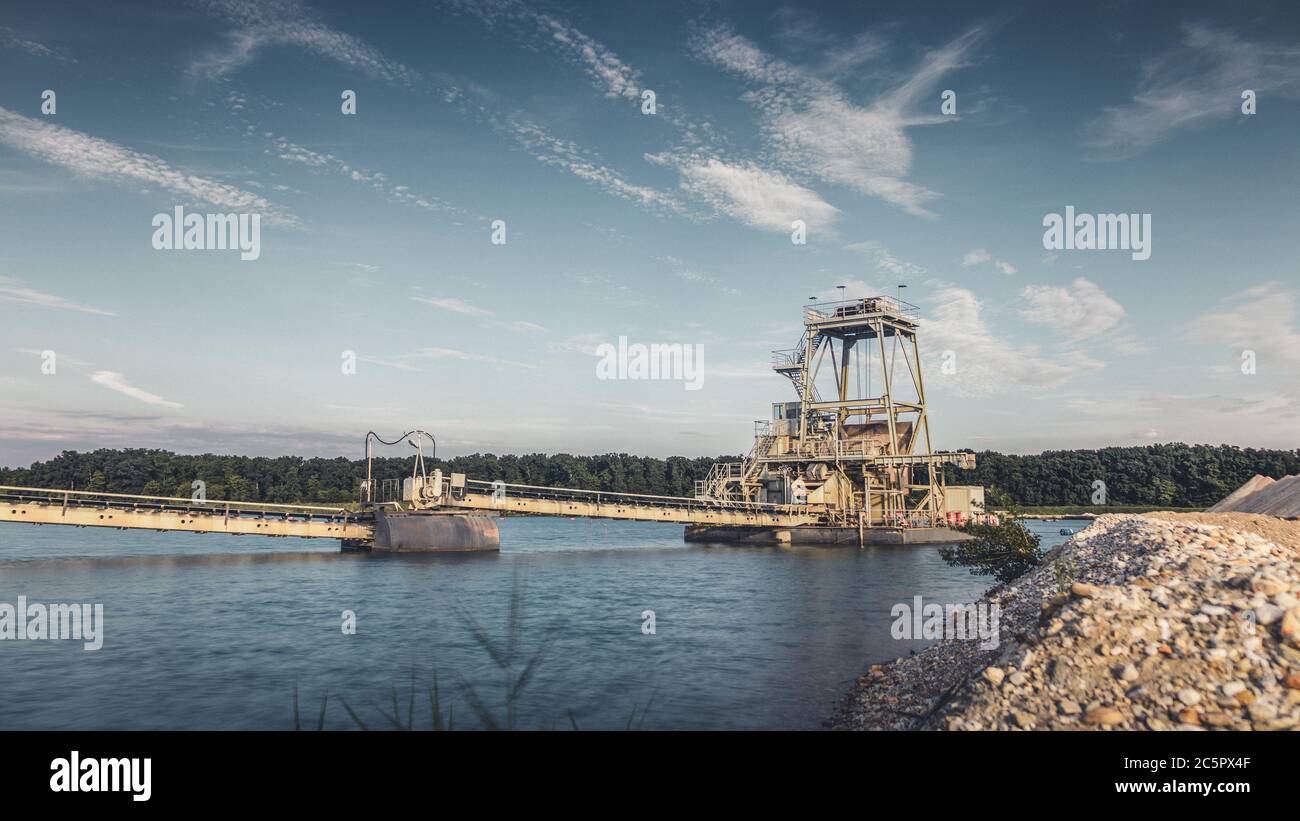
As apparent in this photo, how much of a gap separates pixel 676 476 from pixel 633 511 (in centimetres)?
10477

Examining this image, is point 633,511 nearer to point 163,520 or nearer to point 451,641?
point 163,520

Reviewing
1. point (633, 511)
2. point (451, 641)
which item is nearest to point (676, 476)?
point (633, 511)

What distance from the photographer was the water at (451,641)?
17.7 meters

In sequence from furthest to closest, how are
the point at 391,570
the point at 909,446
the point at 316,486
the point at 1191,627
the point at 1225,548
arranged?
1. the point at 316,486
2. the point at 909,446
3. the point at 391,570
4. the point at 1225,548
5. the point at 1191,627

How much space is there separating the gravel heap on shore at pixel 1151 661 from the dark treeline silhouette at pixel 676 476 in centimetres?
12704

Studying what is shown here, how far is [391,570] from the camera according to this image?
47.4m

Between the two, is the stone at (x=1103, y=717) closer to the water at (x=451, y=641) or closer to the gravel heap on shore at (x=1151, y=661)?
the gravel heap on shore at (x=1151, y=661)

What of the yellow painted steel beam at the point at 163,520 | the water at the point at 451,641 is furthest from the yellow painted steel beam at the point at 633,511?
the yellow painted steel beam at the point at 163,520
